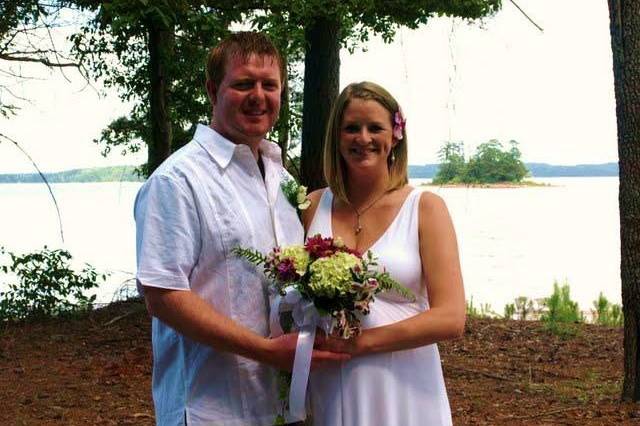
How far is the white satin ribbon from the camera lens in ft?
8.75

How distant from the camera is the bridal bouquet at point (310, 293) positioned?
267 cm

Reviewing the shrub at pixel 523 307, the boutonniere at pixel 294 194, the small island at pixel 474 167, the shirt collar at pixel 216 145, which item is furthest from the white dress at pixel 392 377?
the shrub at pixel 523 307

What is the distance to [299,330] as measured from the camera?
2.72 m

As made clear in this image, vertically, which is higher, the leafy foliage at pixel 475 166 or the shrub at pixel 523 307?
the leafy foliage at pixel 475 166

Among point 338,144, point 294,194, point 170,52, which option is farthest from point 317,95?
point 294,194

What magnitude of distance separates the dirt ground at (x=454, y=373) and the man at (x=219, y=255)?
4018 mm

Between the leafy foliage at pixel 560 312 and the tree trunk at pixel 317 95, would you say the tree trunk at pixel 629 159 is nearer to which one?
the leafy foliage at pixel 560 312

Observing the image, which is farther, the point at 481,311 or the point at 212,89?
the point at 481,311

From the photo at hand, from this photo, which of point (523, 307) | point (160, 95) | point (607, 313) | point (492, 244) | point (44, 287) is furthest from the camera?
point (492, 244)

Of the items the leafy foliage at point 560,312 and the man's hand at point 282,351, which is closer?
the man's hand at point 282,351

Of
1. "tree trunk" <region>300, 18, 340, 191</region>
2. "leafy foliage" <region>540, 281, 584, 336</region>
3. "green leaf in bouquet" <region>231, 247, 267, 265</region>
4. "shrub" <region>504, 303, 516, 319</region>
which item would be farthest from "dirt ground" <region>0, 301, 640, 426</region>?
"green leaf in bouquet" <region>231, 247, 267, 265</region>

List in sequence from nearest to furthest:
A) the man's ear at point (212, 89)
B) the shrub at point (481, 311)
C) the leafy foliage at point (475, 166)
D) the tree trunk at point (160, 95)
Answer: the man's ear at point (212, 89), the leafy foliage at point (475, 166), the tree trunk at point (160, 95), the shrub at point (481, 311)

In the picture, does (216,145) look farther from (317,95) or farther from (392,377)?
(317,95)

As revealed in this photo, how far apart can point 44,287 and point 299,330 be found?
867cm
